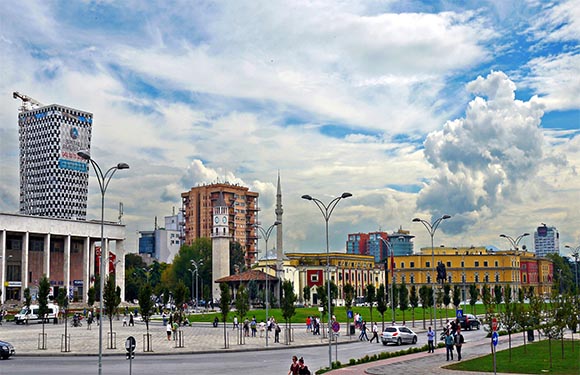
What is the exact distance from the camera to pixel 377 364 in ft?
120

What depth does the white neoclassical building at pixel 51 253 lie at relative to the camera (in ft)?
357

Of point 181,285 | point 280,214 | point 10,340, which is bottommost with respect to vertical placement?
point 10,340

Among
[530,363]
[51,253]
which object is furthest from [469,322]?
[51,253]

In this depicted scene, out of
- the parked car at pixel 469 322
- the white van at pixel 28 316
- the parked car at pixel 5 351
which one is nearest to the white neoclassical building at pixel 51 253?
the white van at pixel 28 316

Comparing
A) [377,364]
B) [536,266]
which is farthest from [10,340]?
[536,266]

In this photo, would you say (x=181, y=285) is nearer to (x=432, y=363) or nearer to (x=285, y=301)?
(x=285, y=301)

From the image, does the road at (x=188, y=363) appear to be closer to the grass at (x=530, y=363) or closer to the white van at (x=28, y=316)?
the grass at (x=530, y=363)

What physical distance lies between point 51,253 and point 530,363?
334 feet

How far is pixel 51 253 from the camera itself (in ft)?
396

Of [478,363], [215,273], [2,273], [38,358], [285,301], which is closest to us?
[478,363]

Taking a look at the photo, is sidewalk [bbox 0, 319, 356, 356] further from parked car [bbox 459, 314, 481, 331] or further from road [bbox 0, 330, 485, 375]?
parked car [bbox 459, 314, 481, 331]

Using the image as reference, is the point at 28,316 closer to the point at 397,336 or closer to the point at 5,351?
the point at 5,351

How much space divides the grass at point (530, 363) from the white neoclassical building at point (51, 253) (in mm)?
82035

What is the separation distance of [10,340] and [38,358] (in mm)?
16180
